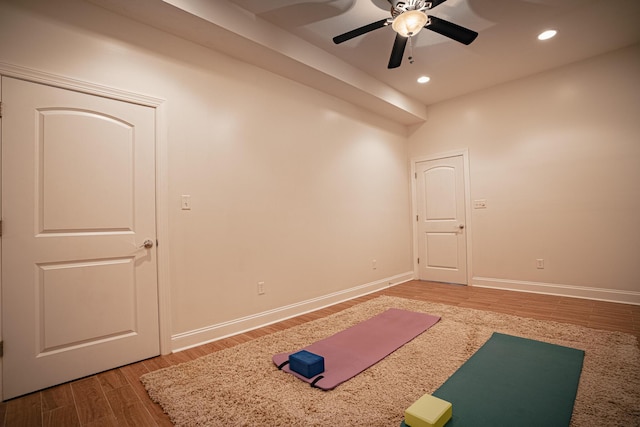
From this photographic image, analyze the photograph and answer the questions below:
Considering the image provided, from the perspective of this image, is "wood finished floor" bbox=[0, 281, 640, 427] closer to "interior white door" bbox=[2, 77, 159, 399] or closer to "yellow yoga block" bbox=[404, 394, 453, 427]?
"interior white door" bbox=[2, 77, 159, 399]

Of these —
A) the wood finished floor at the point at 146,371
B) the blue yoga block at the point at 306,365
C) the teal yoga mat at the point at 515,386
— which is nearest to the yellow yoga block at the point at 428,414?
the teal yoga mat at the point at 515,386

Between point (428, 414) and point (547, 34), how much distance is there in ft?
12.9

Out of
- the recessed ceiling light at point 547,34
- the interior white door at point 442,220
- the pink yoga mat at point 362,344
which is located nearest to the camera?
the pink yoga mat at point 362,344

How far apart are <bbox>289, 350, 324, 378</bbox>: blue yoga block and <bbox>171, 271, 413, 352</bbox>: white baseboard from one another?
40.2 inches

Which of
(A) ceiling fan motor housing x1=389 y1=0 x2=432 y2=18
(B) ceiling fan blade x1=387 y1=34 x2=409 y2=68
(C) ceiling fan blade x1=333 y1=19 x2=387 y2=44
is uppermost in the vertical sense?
(A) ceiling fan motor housing x1=389 y1=0 x2=432 y2=18

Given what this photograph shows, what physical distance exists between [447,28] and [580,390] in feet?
9.05

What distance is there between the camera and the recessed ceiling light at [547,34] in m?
→ 3.27

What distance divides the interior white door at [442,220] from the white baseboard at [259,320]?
1.22 m

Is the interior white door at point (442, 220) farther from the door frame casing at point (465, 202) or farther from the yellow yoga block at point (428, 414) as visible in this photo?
the yellow yoga block at point (428, 414)

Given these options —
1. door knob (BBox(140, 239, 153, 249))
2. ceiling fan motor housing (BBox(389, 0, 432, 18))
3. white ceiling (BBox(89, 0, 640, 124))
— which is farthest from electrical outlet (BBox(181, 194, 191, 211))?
ceiling fan motor housing (BBox(389, 0, 432, 18))

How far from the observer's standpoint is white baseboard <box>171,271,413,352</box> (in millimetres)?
2652

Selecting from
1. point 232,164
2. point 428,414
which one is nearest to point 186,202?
point 232,164

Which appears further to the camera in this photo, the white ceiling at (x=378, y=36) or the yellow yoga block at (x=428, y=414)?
the white ceiling at (x=378, y=36)

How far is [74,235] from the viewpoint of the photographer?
2.19 meters
